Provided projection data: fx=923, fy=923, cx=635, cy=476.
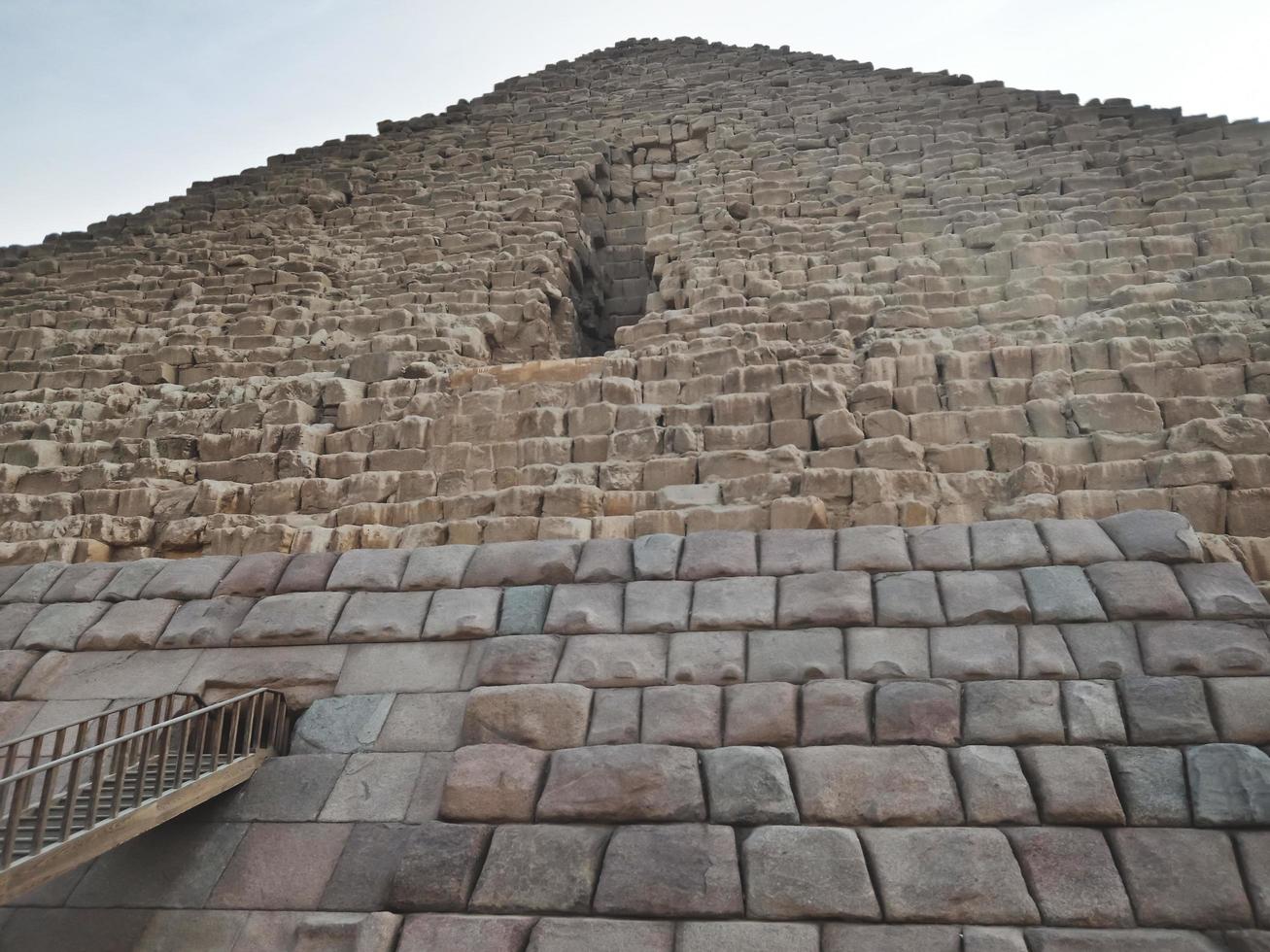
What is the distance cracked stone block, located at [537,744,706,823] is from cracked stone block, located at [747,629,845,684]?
62cm

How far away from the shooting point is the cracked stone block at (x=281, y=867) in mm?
4176

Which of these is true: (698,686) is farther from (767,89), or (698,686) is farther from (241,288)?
(767,89)

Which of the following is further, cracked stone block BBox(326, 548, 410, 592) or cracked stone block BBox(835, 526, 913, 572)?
cracked stone block BBox(326, 548, 410, 592)

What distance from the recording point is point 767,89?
40.4ft

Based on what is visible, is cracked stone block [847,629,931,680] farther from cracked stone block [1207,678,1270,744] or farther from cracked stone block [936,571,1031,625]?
cracked stone block [1207,678,1270,744]

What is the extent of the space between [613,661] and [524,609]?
28.5 inches

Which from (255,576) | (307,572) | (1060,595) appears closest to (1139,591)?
(1060,595)

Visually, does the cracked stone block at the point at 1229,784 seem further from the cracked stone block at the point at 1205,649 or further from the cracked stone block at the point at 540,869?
the cracked stone block at the point at 540,869

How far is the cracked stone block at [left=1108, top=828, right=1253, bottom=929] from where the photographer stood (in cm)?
336

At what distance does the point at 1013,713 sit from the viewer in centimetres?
414

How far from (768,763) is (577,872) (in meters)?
0.95

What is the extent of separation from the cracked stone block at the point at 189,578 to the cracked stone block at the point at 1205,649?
5.40 meters

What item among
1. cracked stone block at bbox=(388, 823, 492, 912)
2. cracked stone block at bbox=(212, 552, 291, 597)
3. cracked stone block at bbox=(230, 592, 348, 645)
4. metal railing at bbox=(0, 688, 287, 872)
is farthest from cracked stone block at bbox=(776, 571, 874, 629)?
cracked stone block at bbox=(212, 552, 291, 597)

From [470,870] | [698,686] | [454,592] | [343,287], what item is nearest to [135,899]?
[470,870]
